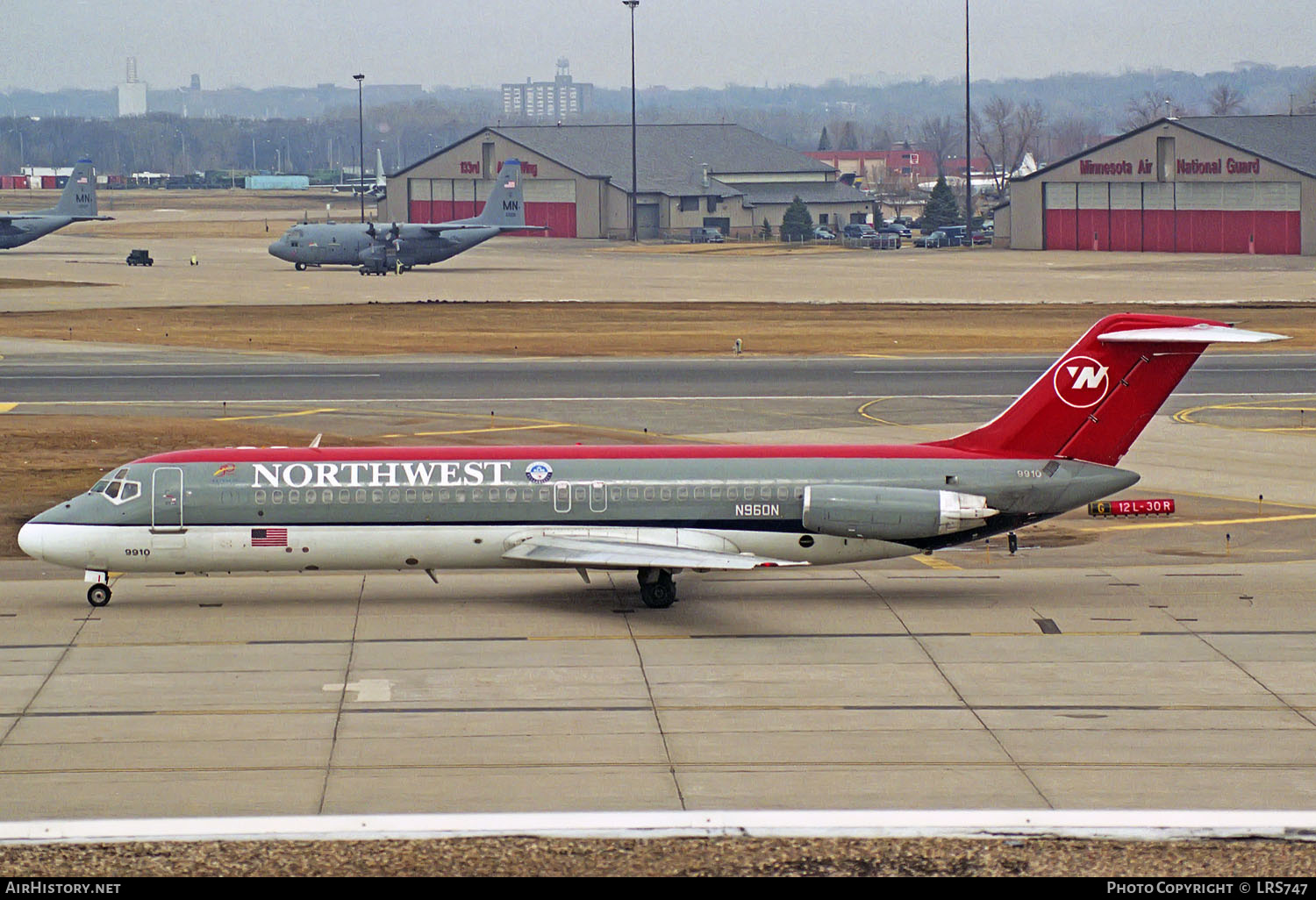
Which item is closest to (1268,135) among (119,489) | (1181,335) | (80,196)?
(80,196)

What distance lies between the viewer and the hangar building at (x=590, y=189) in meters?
184

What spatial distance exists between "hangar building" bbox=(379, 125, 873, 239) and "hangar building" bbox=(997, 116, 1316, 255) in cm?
4026

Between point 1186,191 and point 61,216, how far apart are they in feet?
350

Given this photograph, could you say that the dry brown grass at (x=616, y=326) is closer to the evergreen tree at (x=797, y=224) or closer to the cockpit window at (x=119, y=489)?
the cockpit window at (x=119, y=489)

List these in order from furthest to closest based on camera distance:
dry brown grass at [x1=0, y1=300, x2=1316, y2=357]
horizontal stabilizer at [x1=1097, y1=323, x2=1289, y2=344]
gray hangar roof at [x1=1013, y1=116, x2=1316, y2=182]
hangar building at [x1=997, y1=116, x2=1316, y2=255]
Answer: gray hangar roof at [x1=1013, y1=116, x2=1316, y2=182] < hangar building at [x1=997, y1=116, x2=1316, y2=255] < dry brown grass at [x1=0, y1=300, x2=1316, y2=357] < horizontal stabilizer at [x1=1097, y1=323, x2=1289, y2=344]

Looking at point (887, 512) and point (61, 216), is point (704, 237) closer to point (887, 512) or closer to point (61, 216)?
point (61, 216)

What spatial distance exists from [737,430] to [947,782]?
34458mm

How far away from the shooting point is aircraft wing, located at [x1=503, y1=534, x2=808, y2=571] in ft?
107

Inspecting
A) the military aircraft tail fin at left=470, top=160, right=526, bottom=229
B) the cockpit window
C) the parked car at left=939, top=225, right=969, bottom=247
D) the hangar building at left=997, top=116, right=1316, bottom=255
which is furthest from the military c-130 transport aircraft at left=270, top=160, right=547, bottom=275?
the cockpit window

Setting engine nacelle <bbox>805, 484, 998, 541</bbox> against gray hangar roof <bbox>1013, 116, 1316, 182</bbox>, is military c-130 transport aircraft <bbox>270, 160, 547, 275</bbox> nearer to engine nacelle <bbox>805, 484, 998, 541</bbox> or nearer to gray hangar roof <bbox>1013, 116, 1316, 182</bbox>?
gray hangar roof <bbox>1013, 116, 1316, 182</bbox>

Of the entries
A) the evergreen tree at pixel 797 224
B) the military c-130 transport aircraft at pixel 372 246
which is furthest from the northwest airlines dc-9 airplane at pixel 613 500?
the evergreen tree at pixel 797 224

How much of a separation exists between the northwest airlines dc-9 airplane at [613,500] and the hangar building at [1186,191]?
117m

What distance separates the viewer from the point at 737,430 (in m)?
57.1

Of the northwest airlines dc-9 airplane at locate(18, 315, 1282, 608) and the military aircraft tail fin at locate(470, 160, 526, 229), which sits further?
the military aircraft tail fin at locate(470, 160, 526, 229)
